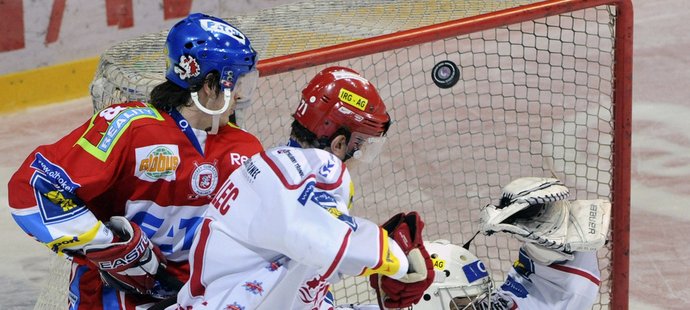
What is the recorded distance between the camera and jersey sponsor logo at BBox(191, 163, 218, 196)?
8.58 feet

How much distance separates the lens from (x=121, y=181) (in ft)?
8.41

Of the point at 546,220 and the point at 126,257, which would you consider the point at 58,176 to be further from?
the point at 546,220

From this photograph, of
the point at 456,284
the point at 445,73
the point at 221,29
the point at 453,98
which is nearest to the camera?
the point at 221,29

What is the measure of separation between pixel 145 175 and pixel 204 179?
14cm

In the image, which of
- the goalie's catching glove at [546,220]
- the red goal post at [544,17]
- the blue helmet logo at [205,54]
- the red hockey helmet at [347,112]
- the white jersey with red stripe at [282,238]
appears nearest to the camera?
the white jersey with red stripe at [282,238]

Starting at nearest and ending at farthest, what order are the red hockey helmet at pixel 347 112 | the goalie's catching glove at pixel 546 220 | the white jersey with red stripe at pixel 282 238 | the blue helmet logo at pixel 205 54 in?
the white jersey with red stripe at pixel 282 238, the red hockey helmet at pixel 347 112, the blue helmet logo at pixel 205 54, the goalie's catching glove at pixel 546 220

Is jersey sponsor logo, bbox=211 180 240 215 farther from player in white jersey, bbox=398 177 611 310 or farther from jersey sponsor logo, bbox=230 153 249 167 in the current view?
player in white jersey, bbox=398 177 611 310

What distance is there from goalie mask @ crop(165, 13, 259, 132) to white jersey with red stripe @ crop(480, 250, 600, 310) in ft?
2.97

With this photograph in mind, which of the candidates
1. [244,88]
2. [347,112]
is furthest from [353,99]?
[244,88]

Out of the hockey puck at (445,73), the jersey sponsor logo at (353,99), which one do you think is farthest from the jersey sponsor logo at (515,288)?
the jersey sponsor logo at (353,99)

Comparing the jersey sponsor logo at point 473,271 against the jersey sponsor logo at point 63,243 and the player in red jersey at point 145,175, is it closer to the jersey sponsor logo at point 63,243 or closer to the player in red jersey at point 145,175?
the player in red jersey at point 145,175

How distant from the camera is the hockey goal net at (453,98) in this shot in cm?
332

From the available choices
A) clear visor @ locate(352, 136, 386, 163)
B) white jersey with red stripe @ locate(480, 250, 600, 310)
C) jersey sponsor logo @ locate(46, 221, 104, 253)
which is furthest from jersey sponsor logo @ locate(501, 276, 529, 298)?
jersey sponsor logo @ locate(46, 221, 104, 253)

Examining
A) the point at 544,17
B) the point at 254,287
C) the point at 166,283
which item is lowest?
the point at 166,283
